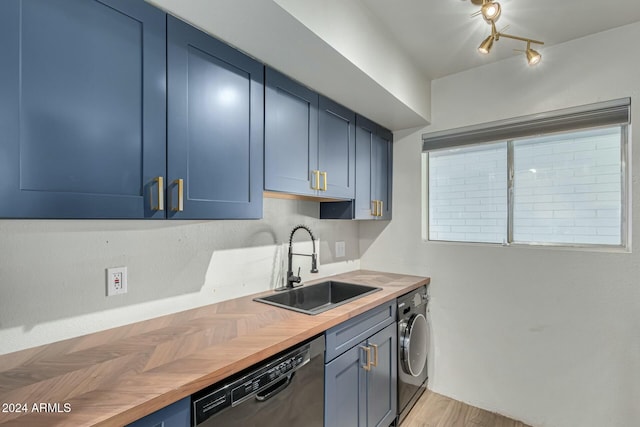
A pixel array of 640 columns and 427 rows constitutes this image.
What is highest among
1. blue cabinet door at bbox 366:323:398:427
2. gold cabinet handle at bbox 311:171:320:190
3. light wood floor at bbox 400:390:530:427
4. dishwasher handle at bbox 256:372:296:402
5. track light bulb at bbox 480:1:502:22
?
track light bulb at bbox 480:1:502:22

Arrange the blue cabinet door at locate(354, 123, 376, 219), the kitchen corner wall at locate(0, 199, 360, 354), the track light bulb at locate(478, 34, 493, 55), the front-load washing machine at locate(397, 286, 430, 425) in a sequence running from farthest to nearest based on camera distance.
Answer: the blue cabinet door at locate(354, 123, 376, 219) → the front-load washing machine at locate(397, 286, 430, 425) → the track light bulb at locate(478, 34, 493, 55) → the kitchen corner wall at locate(0, 199, 360, 354)

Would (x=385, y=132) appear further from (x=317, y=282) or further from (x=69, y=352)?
(x=69, y=352)

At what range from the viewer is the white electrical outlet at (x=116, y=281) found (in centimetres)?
129

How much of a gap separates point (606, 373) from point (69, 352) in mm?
2752

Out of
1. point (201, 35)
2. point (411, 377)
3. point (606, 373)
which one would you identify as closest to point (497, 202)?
point (606, 373)

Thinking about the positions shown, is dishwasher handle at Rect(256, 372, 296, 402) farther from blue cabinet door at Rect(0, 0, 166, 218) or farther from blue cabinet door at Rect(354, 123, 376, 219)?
blue cabinet door at Rect(354, 123, 376, 219)

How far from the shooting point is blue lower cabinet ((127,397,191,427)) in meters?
0.83

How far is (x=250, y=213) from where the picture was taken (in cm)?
148

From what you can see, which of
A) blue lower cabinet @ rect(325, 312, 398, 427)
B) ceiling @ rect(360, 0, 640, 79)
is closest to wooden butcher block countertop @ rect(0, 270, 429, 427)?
blue lower cabinet @ rect(325, 312, 398, 427)

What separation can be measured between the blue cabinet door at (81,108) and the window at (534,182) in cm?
209

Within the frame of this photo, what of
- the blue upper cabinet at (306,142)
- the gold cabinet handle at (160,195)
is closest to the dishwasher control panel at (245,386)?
the gold cabinet handle at (160,195)

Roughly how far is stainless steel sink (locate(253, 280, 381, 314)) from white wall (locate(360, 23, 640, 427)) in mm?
615

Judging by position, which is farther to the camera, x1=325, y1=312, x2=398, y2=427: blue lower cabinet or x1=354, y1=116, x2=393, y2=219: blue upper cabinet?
x1=354, y1=116, x2=393, y2=219: blue upper cabinet

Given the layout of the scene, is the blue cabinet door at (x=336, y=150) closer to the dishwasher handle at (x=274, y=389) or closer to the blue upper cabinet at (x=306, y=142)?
the blue upper cabinet at (x=306, y=142)
